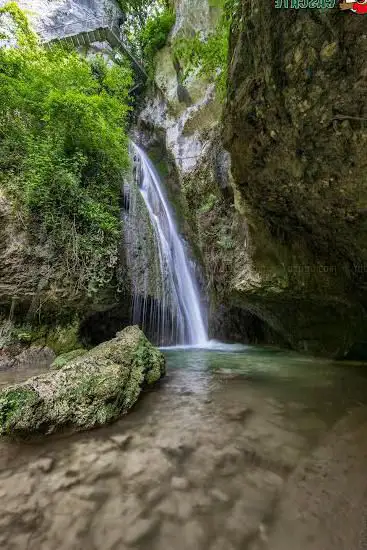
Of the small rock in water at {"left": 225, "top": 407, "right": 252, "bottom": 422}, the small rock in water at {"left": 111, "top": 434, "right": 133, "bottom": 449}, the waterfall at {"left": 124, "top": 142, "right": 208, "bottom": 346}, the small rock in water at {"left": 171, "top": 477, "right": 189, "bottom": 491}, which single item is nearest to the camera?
the small rock in water at {"left": 171, "top": 477, "right": 189, "bottom": 491}

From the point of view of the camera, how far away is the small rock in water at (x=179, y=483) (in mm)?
2059

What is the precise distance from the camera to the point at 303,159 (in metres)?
3.46

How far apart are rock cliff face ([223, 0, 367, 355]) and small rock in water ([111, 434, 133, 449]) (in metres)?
3.66

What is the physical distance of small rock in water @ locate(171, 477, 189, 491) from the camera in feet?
6.75

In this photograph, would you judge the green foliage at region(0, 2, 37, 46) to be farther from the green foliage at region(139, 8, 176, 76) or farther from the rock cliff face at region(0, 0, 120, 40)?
the green foliage at region(139, 8, 176, 76)

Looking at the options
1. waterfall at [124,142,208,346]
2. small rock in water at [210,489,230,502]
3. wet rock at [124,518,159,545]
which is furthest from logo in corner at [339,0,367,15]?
waterfall at [124,142,208,346]

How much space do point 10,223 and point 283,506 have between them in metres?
7.79

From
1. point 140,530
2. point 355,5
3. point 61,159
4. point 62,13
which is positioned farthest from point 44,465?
point 62,13

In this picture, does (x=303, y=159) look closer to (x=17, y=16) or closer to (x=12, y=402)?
(x=12, y=402)

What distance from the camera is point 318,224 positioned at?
4512 mm

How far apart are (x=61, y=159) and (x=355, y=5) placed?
7.39 metres

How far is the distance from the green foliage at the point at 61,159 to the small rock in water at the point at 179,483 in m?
5.86

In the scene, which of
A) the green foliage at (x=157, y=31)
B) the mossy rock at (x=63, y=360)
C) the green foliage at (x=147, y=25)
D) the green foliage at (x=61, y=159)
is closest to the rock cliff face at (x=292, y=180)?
the green foliage at (x=61, y=159)

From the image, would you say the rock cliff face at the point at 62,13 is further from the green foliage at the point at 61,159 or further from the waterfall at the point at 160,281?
the waterfall at the point at 160,281
